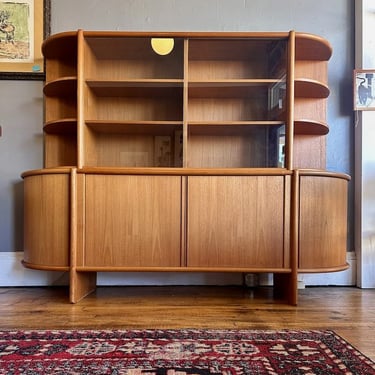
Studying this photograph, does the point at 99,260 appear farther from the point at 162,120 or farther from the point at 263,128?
the point at 263,128

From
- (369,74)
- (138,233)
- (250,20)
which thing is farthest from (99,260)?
(369,74)

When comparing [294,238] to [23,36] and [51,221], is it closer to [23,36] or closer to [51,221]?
[51,221]

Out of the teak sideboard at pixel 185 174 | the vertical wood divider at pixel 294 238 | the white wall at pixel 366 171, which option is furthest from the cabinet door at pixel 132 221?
the white wall at pixel 366 171

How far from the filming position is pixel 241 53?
1.97 m

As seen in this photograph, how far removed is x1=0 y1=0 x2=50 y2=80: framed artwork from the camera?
2.15 m

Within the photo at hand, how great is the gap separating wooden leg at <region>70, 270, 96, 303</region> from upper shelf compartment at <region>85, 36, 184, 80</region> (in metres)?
1.09

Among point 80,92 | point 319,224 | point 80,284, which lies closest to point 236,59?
point 80,92

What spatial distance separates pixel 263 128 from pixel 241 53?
1.54 feet

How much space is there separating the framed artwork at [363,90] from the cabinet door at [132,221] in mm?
1300

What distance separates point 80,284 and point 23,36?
5.28ft

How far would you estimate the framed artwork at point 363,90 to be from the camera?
2.12 m

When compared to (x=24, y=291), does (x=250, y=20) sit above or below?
above

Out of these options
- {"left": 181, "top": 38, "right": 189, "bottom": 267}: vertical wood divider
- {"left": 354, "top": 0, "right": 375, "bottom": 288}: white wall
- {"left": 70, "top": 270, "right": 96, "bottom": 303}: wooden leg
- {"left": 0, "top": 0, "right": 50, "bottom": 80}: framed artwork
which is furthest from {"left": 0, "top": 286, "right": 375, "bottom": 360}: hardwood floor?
{"left": 0, "top": 0, "right": 50, "bottom": 80}: framed artwork

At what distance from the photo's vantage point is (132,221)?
175 cm
